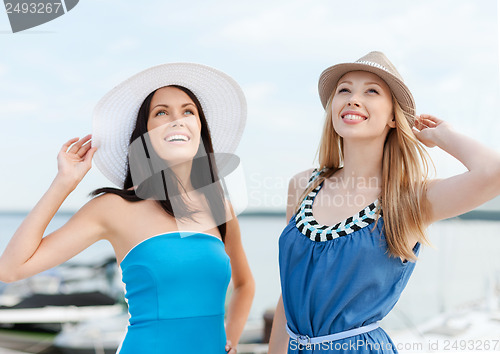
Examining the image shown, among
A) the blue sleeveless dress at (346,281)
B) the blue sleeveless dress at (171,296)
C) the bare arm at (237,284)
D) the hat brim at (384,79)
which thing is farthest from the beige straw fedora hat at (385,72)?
the blue sleeveless dress at (171,296)

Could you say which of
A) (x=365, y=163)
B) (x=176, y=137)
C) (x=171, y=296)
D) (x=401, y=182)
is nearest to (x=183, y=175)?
(x=176, y=137)

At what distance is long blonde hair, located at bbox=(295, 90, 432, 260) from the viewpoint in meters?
1.41

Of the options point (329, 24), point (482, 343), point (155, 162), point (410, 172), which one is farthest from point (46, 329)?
point (329, 24)

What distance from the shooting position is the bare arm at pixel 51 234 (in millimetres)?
1360

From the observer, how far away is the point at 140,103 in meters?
1.70

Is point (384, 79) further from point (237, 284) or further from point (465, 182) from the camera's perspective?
point (237, 284)

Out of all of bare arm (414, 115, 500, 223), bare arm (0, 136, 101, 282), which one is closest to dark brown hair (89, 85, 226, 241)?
bare arm (0, 136, 101, 282)

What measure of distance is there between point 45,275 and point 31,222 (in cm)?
793

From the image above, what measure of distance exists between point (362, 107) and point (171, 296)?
31.6 inches

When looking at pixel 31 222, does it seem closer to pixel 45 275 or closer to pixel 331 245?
pixel 331 245

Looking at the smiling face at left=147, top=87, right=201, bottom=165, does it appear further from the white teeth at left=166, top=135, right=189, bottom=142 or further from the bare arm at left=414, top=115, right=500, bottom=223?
the bare arm at left=414, top=115, right=500, bottom=223

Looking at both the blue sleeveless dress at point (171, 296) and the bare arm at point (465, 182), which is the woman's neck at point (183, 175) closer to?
the blue sleeveless dress at point (171, 296)

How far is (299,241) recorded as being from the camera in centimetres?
153

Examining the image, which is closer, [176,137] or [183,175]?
[176,137]
